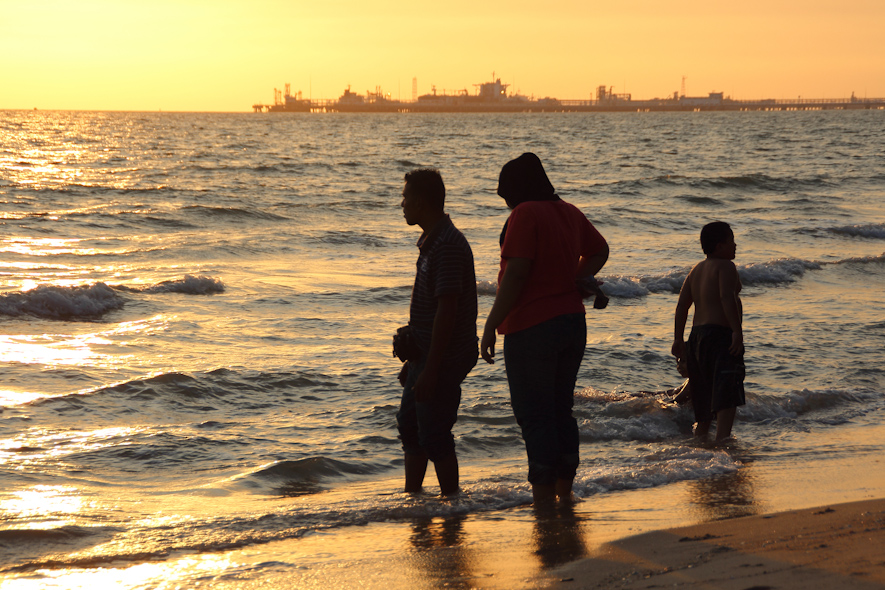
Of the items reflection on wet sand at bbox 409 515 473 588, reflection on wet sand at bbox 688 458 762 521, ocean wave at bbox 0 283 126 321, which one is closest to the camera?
reflection on wet sand at bbox 409 515 473 588

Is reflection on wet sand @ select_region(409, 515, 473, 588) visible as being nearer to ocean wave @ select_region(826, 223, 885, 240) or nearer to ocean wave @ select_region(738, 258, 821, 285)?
ocean wave @ select_region(738, 258, 821, 285)

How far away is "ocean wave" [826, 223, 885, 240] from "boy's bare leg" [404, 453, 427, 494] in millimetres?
16363

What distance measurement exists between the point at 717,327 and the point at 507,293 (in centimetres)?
219

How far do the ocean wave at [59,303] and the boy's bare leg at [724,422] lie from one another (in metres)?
7.29

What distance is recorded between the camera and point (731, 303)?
5121 mm

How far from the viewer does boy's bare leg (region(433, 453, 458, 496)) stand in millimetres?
4070

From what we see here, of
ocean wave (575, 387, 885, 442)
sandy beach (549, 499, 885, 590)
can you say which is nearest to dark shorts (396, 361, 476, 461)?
sandy beach (549, 499, 885, 590)

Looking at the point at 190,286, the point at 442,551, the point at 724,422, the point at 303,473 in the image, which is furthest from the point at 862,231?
the point at 442,551

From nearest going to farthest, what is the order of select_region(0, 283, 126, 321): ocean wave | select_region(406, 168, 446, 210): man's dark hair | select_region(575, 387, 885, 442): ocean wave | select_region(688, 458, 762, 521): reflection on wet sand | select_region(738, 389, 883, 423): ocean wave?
select_region(406, 168, 446, 210): man's dark hair
select_region(688, 458, 762, 521): reflection on wet sand
select_region(575, 387, 885, 442): ocean wave
select_region(738, 389, 883, 423): ocean wave
select_region(0, 283, 126, 321): ocean wave

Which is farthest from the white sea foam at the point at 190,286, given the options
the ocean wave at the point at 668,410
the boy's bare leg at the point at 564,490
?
the boy's bare leg at the point at 564,490

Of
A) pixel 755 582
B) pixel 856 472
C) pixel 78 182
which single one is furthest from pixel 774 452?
pixel 78 182

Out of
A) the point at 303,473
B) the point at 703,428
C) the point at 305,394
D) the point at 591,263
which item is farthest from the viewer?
the point at 305,394

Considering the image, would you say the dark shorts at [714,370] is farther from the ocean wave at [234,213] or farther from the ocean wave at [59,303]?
the ocean wave at [234,213]

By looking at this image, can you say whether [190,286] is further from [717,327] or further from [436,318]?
[436,318]
